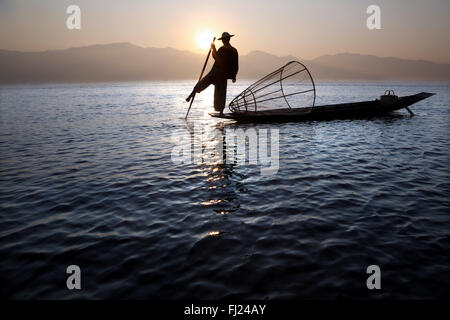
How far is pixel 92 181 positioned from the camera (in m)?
8.09

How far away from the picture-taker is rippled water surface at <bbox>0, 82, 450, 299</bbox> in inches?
156

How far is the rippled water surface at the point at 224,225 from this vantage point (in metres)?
3.97

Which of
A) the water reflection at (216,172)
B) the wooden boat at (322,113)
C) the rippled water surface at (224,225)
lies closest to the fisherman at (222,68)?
the wooden boat at (322,113)

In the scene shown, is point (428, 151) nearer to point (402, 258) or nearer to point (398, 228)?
point (398, 228)

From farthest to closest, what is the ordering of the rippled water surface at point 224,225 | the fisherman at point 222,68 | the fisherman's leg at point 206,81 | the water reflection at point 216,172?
1. the fisherman's leg at point 206,81
2. the fisherman at point 222,68
3. the water reflection at point 216,172
4. the rippled water surface at point 224,225

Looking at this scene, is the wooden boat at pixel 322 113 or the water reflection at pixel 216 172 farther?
the wooden boat at pixel 322 113

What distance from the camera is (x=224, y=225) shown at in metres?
5.59

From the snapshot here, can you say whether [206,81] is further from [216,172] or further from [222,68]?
[216,172]

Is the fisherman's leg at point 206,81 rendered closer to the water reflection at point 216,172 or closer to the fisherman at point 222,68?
the fisherman at point 222,68

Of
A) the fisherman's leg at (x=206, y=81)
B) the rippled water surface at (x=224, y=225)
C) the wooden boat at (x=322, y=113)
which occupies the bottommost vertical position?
the rippled water surface at (x=224, y=225)

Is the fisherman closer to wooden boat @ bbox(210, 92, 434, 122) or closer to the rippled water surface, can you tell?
wooden boat @ bbox(210, 92, 434, 122)

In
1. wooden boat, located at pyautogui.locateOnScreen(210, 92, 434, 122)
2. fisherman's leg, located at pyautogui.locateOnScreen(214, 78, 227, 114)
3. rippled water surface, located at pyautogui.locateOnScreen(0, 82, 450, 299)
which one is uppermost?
fisherman's leg, located at pyautogui.locateOnScreen(214, 78, 227, 114)

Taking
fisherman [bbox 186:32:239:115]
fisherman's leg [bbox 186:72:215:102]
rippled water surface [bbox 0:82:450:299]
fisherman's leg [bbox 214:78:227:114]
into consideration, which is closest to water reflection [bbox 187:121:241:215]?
rippled water surface [bbox 0:82:450:299]
